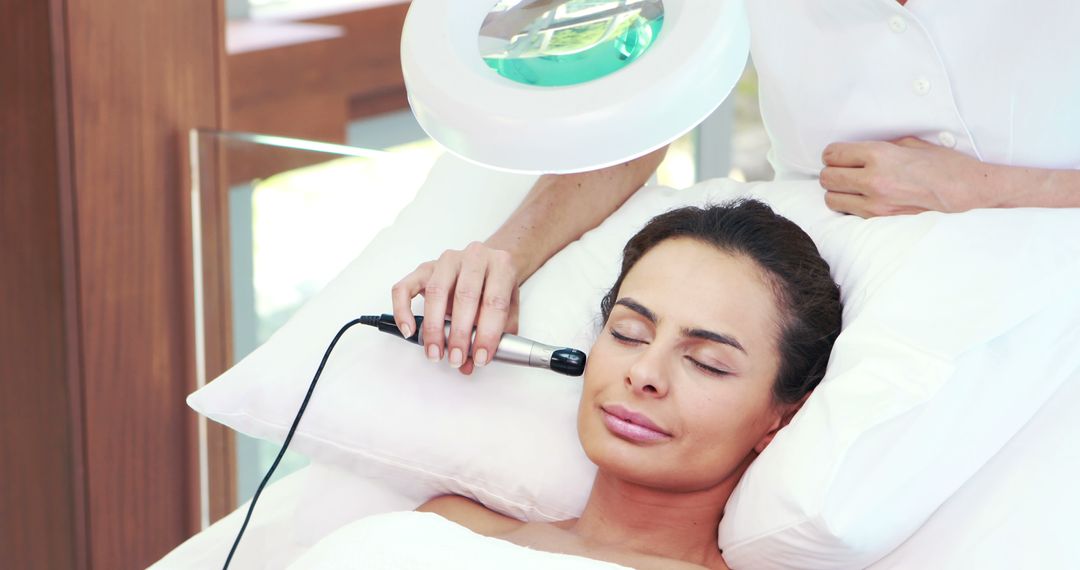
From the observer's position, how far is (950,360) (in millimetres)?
1120

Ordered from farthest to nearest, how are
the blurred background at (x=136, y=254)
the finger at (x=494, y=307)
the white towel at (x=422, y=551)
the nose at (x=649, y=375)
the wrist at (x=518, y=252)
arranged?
1. the blurred background at (x=136, y=254)
2. the wrist at (x=518, y=252)
3. the finger at (x=494, y=307)
4. the nose at (x=649, y=375)
5. the white towel at (x=422, y=551)

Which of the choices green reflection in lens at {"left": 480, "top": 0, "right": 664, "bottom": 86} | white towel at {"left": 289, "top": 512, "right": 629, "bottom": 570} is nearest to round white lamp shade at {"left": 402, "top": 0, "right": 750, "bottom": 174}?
green reflection in lens at {"left": 480, "top": 0, "right": 664, "bottom": 86}

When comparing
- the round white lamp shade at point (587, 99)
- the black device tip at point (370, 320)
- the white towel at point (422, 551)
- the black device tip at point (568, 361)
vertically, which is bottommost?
the white towel at point (422, 551)

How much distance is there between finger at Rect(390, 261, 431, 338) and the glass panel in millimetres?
551

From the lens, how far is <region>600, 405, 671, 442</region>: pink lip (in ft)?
3.97

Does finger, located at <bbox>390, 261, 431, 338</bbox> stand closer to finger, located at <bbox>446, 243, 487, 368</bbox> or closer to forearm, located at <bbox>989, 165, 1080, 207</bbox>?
finger, located at <bbox>446, 243, 487, 368</bbox>

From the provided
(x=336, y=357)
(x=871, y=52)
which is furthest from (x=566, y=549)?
(x=871, y=52)

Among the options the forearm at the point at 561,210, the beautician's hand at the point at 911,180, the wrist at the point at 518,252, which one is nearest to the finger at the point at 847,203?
the beautician's hand at the point at 911,180

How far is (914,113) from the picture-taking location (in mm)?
1356

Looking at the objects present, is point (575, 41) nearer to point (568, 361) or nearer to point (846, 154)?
point (568, 361)

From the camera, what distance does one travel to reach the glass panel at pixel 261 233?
1940mm

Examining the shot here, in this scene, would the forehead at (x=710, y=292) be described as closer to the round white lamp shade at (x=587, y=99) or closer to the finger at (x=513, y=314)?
the finger at (x=513, y=314)

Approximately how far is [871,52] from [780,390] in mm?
394

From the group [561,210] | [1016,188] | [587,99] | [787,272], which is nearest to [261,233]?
[561,210]
